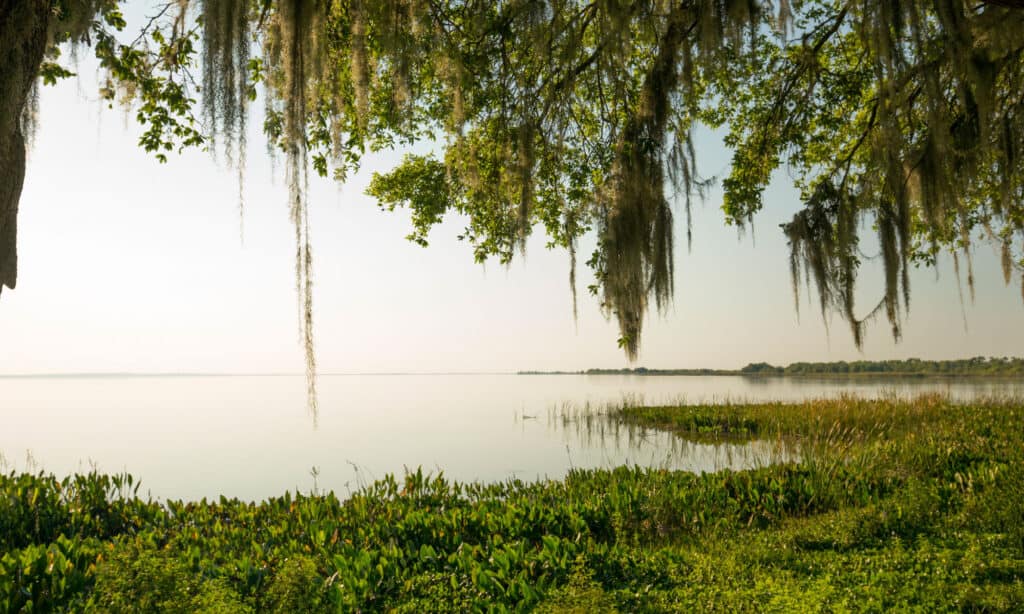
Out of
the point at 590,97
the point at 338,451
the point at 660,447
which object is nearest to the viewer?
the point at 590,97

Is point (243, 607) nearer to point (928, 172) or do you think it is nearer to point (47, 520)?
point (47, 520)

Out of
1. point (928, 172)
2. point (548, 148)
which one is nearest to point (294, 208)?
point (548, 148)

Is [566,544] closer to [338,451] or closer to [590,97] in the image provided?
[590,97]

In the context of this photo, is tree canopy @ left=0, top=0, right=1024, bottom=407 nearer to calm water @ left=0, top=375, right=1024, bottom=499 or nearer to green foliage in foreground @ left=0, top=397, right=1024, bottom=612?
green foliage in foreground @ left=0, top=397, right=1024, bottom=612

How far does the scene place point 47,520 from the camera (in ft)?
16.5

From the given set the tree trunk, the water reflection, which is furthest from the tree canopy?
the water reflection

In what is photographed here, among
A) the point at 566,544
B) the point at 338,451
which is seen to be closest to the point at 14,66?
the point at 566,544

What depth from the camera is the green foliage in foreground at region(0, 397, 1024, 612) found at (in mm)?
2967

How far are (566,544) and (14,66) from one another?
447 cm

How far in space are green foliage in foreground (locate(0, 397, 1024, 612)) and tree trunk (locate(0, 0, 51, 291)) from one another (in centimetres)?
237

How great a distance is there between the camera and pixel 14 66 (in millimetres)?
3660

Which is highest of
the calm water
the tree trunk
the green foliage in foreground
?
the tree trunk

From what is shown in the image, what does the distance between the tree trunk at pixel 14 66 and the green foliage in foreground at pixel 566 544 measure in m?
2.37

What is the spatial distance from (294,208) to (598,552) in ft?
9.65
